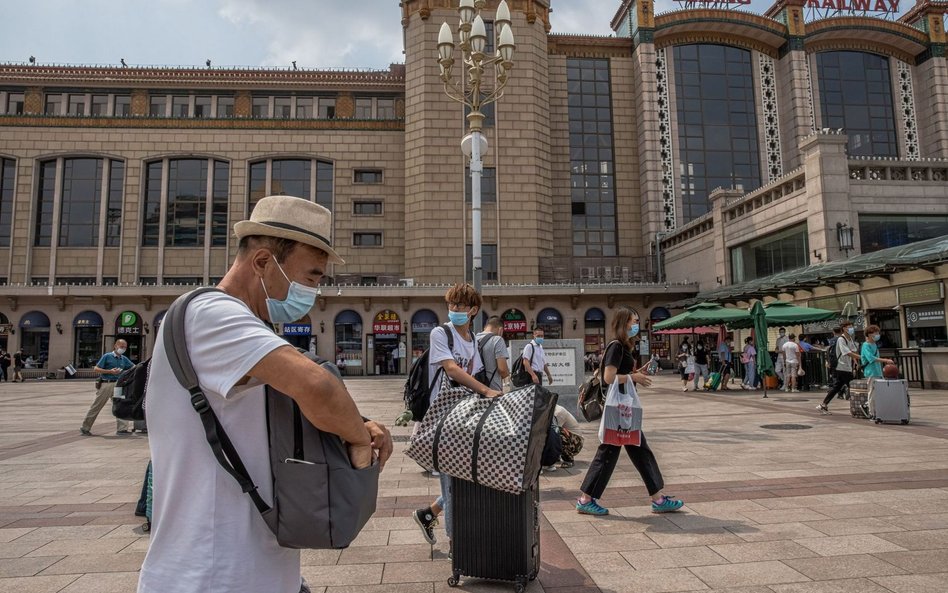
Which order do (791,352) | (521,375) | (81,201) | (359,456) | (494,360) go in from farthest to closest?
(81,201), (791,352), (521,375), (494,360), (359,456)

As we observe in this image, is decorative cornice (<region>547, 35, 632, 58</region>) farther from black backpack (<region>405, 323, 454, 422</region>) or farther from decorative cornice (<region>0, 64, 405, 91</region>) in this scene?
black backpack (<region>405, 323, 454, 422</region>)

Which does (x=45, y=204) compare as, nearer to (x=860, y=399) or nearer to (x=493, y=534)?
(x=860, y=399)

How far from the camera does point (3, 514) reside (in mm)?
5566

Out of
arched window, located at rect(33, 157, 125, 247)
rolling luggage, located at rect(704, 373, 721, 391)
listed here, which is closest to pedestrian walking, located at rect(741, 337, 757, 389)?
rolling luggage, located at rect(704, 373, 721, 391)

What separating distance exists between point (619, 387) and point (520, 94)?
37063 millimetres

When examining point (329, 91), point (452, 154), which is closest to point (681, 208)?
point (452, 154)

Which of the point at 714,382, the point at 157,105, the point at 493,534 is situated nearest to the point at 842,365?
the point at 714,382

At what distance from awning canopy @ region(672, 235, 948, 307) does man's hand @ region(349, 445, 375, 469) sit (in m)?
19.5

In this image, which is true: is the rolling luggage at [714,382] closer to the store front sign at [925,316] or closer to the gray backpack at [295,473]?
the store front sign at [925,316]

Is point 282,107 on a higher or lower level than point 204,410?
higher

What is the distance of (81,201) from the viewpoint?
4066 centimetres

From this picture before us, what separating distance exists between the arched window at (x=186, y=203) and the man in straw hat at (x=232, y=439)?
141ft

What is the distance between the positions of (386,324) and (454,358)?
31.4m

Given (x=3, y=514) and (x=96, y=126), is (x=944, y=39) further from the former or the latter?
(x=96, y=126)
